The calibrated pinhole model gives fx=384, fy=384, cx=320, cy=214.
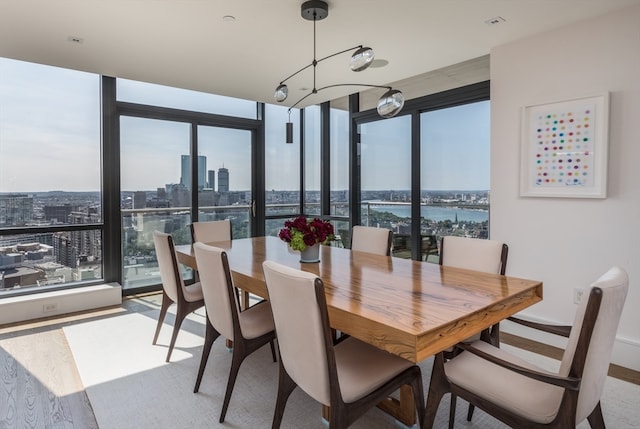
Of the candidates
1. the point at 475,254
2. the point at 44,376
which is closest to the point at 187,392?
the point at 44,376

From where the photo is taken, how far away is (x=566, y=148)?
3025 millimetres

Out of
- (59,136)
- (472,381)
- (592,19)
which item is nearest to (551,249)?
(592,19)

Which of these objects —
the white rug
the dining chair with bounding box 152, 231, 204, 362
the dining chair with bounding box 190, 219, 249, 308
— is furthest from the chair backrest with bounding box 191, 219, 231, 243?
the white rug

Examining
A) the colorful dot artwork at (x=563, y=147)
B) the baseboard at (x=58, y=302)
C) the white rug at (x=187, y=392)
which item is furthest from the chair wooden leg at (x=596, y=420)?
the baseboard at (x=58, y=302)

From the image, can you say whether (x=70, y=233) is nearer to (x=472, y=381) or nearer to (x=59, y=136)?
(x=59, y=136)

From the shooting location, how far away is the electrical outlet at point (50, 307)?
12.8 ft

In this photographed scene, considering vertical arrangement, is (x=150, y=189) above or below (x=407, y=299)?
above

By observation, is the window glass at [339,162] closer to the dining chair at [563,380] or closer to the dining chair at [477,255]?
the dining chair at [477,255]

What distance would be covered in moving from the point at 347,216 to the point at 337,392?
4014 mm

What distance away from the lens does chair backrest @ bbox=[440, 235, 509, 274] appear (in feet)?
8.04

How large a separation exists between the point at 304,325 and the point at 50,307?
3.63 metres

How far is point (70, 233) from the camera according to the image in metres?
4.25

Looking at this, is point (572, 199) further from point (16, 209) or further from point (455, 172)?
point (16, 209)

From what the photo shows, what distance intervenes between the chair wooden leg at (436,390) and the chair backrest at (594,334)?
1.53 ft
